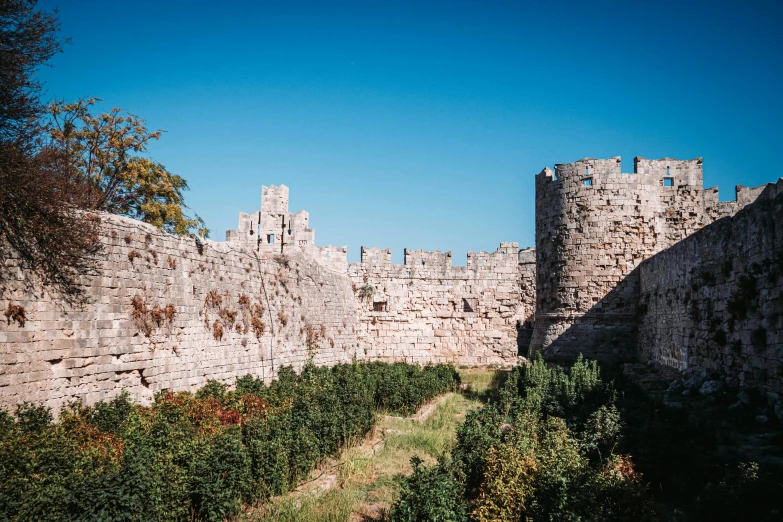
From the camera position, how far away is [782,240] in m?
9.28

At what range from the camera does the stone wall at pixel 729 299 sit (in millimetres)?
9523

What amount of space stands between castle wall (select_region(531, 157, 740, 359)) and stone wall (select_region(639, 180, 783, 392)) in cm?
229

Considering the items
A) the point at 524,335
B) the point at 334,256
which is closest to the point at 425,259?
the point at 334,256

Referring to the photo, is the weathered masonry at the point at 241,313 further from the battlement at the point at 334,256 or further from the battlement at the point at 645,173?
the battlement at the point at 645,173

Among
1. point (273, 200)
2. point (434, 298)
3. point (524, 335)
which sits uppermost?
point (273, 200)

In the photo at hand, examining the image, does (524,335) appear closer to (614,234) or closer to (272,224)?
(614,234)

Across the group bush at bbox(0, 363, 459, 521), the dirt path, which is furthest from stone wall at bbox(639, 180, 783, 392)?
bush at bbox(0, 363, 459, 521)

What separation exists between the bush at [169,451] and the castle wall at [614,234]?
398 inches

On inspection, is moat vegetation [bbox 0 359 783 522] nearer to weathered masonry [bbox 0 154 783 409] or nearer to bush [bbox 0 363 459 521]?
bush [bbox 0 363 459 521]

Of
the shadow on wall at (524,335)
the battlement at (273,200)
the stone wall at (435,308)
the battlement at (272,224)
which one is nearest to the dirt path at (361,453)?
the stone wall at (435,308)

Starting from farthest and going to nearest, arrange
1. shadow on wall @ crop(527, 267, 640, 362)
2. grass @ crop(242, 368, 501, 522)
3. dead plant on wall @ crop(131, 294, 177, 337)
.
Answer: shadow on wall @ crop(527, 267, 640, 362) → dead plant on wall @ crop(131, 294, 177, 337) → grass @ crop(242, 368, 501, 522)

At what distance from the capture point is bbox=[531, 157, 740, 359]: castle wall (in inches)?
756

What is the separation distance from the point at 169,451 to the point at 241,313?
24.3 feet

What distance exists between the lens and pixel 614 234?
19.3 meters
